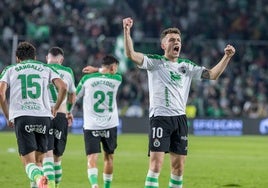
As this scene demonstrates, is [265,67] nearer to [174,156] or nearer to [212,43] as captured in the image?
[212,43]

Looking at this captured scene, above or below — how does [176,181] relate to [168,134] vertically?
below

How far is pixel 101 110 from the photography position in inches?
585

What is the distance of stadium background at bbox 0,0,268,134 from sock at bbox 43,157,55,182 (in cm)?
1982

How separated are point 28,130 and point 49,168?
1.79 m

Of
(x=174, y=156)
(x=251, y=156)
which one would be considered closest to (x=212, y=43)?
(x=251, y=156)

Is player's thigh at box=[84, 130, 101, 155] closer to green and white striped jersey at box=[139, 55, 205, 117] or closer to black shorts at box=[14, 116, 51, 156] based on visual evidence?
black shorts at box=[14, 116, 51, 156]

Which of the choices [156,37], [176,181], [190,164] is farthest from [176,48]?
[156,37]

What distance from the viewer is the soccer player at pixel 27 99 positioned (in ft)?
40.1

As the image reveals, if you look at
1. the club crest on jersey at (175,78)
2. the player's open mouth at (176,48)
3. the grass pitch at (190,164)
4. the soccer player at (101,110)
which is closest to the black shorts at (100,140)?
the soccer player at (101,110)

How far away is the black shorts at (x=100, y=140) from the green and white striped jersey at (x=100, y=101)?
0.29 ft

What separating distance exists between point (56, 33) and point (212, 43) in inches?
265

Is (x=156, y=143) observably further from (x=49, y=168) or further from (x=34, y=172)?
(x=49, y=168)

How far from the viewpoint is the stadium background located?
3506cm

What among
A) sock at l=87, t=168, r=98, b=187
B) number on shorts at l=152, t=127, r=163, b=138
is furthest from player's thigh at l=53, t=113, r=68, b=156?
number on shorts at l=152, t=127, r=163, b=138
